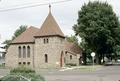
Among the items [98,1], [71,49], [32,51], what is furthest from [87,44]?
[32,51]

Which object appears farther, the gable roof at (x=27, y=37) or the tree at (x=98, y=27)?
the tree at (x=98, y=27)

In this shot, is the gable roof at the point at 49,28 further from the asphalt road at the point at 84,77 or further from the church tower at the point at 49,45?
the asphalt road at the point at 84,77

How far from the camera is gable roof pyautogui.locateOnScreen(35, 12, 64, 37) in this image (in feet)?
270

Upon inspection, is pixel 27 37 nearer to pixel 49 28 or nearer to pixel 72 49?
pixel 49 28

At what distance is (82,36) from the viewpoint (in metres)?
91.6

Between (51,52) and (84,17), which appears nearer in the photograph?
(51,52)

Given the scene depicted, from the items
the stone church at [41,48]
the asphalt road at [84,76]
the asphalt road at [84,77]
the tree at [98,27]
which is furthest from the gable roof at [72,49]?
the asphalt road at [84,77]

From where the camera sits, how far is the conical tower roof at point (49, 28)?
82312 millimetres

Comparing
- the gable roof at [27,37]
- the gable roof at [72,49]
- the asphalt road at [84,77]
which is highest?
the gable roof at [27,37]

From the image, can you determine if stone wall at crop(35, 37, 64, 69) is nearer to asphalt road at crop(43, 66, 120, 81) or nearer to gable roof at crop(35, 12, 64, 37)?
gable roof at crop(35, 12, 64, 37)

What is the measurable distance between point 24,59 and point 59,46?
32.2 feet

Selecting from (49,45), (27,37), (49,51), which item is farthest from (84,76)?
(27,37)

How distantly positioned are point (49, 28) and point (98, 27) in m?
13.0

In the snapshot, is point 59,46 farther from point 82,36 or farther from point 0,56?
point 0,56
